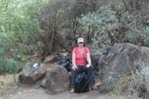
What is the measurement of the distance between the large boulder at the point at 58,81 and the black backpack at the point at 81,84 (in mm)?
452

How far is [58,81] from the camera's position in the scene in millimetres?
7023

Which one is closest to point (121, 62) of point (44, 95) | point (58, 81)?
point (58, 81)

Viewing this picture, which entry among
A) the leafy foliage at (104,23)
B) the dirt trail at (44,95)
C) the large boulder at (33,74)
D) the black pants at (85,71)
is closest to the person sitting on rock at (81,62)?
the black pants at (85,71)

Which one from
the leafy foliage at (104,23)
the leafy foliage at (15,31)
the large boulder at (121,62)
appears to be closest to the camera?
the large boulder at (121,62)

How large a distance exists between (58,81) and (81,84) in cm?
68

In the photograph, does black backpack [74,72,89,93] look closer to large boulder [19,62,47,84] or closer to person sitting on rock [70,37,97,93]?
person sitting on rock [70,37,97,93]

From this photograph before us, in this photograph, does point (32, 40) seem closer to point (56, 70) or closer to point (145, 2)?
point (56, 70)

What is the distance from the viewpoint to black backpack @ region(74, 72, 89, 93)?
661 cm

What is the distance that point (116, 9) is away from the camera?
24.6ft

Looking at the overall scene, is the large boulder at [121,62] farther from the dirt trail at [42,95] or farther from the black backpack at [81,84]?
the black backpack at [81,84]

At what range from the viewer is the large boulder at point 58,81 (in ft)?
22.9

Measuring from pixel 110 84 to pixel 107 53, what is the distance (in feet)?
3.11

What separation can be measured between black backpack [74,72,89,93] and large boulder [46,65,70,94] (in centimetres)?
45

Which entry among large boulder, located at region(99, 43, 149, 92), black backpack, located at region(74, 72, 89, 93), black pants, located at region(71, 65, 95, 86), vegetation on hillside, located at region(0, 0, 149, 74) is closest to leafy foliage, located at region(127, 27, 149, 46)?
vegetation on hillside, located at region(0, 0, 149, 74)
